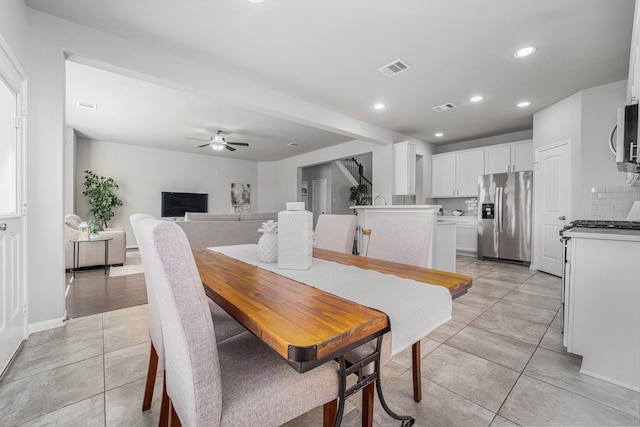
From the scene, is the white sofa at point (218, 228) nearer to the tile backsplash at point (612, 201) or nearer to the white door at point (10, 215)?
the white door at point (10, 215)

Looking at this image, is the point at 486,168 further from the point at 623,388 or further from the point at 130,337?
the point at 130,337

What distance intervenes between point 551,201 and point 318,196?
603 cm

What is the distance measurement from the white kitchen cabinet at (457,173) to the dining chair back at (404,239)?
15.3ft

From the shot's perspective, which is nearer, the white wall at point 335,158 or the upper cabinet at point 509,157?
the upper cabinet at point 509,157

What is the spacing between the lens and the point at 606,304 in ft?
5.23

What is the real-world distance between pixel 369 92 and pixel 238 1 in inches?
79.7

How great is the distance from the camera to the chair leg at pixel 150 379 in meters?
1.28

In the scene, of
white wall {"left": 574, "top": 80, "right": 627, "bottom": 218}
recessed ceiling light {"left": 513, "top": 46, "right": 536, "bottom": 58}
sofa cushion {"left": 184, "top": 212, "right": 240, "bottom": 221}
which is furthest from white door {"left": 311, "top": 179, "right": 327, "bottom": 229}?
recessed ceiling light {"left": 513, "top": 46, "right": 536, "bottom": 58}

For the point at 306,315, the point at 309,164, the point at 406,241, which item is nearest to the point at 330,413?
the point at 306,315

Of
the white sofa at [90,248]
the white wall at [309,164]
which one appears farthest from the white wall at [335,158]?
the white sofa at [90,248]

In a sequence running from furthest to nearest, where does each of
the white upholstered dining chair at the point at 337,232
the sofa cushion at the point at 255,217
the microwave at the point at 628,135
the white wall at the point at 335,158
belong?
1. the white wall at the point at 335,158
2. the sofa cushion at the point at 255,217
3. the white upholstered dining chair at the point at 337,232
4. the microwave at the point at 628,135

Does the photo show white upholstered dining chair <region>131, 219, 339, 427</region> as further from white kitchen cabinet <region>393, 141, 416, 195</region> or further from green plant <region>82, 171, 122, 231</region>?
green plant <region>82, 171, 122, 231</region>

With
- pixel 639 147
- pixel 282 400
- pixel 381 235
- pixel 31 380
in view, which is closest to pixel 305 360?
pixel 282 400

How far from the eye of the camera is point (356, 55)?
2791 millimetres
